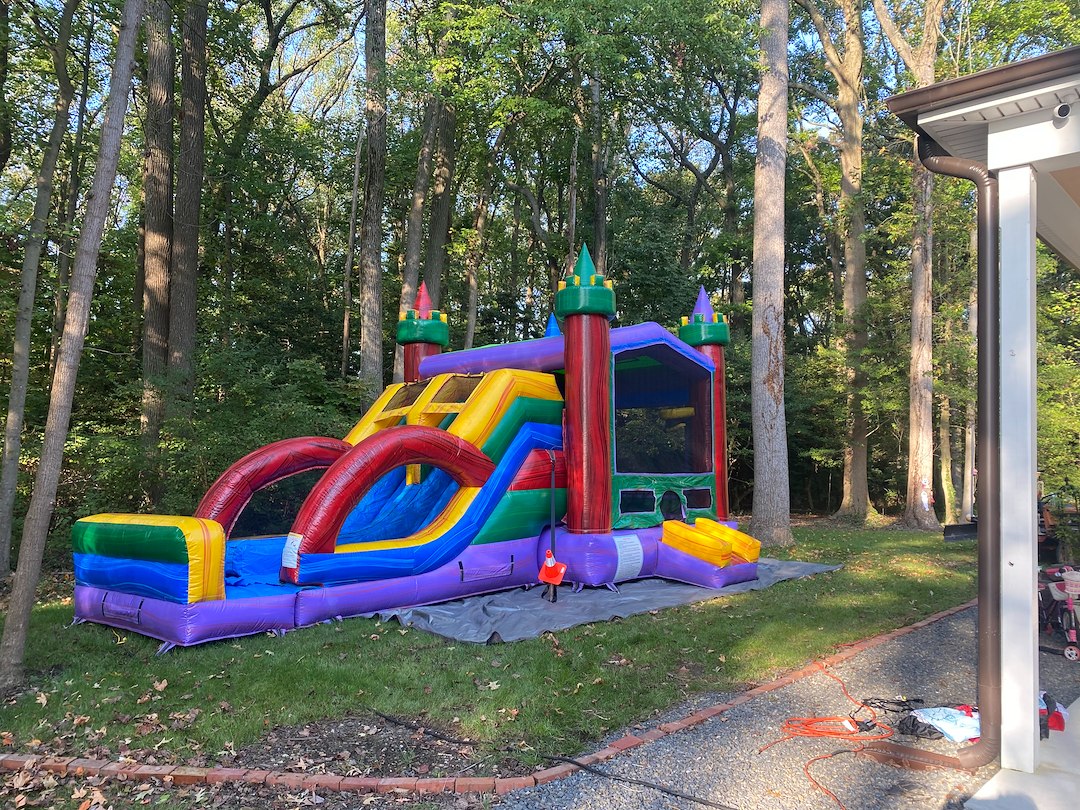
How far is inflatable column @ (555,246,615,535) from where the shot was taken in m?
7.81

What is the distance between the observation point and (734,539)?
8.16 meters

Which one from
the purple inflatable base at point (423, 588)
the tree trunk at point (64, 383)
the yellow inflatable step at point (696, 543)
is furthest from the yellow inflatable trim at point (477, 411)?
the tree trunk at point (64, 383)

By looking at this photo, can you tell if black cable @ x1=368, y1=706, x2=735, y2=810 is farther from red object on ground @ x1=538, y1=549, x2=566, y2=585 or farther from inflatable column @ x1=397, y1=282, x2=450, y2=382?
inflatable column @ x1=397, y1=282, x2=450, y2=382

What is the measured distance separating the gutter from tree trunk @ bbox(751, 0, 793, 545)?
7387mm

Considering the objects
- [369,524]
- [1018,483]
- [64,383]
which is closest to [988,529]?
[1018,483]

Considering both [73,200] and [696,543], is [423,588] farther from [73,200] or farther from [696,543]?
[73,200]

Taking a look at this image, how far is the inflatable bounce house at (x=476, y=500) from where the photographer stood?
18.9 ft

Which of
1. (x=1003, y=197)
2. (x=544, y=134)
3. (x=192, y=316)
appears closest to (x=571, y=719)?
Result: (x=1003, y=197)

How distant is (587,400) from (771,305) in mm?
4535

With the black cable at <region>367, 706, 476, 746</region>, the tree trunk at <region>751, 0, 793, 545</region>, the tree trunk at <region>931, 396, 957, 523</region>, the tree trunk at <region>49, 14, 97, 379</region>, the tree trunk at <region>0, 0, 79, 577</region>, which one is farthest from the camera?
the tree trunk at <region>931, 396, 957, 523</region>

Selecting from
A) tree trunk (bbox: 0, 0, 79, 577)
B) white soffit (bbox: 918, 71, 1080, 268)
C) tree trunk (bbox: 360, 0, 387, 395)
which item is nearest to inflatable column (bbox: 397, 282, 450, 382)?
tree trunk (bbox: 360, 0, 387, 395)

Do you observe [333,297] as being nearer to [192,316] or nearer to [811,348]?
[192,316]

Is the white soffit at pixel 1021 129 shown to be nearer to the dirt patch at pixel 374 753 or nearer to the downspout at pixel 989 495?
the downspout at pixel 989 495

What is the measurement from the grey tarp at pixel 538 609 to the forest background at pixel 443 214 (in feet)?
10.7
